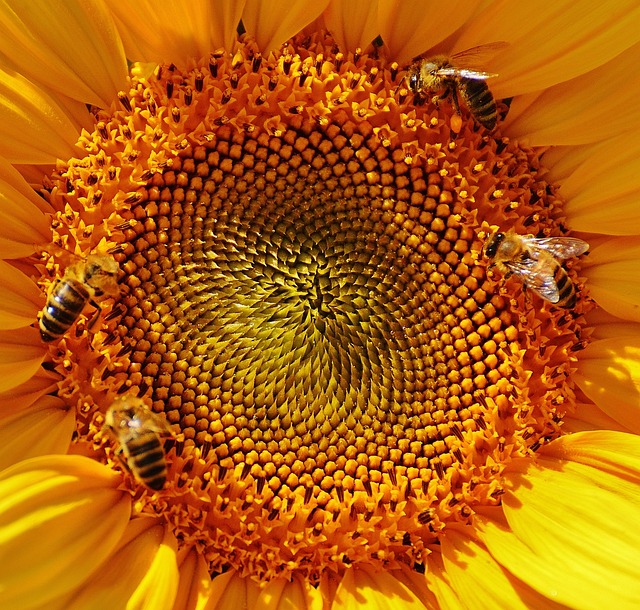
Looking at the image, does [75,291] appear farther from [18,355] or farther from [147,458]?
[147,458]

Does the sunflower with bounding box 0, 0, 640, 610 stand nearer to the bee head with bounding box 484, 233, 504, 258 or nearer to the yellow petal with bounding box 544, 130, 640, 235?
the yellow petal with bounding box 544, 130, 640, 235

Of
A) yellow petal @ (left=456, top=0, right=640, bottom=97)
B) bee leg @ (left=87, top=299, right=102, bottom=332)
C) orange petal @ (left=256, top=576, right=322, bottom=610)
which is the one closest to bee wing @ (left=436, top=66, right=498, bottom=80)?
yellow petal @ (left=456, top=0, right=640, bottom=97)

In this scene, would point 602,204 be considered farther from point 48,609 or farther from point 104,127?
point 48,609

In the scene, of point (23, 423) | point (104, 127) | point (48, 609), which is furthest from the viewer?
point (104, 127)

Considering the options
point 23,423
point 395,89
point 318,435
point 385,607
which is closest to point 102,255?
point 23,423

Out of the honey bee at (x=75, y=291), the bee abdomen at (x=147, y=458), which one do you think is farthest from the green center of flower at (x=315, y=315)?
the bee abdomen at (x=147, y=458)

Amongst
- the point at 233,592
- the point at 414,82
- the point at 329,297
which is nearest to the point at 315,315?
the point at 329,297
